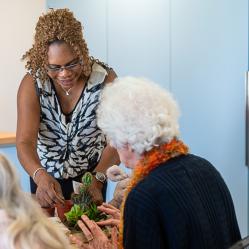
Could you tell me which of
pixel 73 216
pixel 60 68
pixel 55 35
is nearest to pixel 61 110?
pixel 60 68

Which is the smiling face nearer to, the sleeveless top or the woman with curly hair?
the woman with curly hair

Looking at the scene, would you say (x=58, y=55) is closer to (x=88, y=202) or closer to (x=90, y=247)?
(x=88, y=202)

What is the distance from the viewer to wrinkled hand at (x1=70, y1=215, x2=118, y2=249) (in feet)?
4.54

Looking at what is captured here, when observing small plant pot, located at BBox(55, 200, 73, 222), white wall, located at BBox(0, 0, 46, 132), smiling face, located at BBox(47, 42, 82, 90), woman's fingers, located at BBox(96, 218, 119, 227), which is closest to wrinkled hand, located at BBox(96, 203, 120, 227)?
woman's fingers, located at BBox(96, 218, 119, 227)

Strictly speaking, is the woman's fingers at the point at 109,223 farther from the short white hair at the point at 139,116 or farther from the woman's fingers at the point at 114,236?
the short white hair at the point at 139,116

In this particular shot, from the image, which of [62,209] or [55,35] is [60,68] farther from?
[62,209]

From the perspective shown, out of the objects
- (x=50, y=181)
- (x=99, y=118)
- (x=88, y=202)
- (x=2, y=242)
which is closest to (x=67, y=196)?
(x=50, y=181)

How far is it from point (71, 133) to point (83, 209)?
1.55 feet

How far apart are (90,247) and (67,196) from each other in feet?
2.26

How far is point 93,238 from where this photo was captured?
4.64 ft

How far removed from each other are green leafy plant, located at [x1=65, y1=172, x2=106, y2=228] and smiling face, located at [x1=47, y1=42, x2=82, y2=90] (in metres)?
0.43

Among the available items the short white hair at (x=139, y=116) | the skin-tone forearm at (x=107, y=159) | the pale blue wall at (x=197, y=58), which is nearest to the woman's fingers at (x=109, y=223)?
the short white hair at (x=139, y=116)

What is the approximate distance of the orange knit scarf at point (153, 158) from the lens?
1.31 metres

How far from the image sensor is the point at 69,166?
6.70ft
